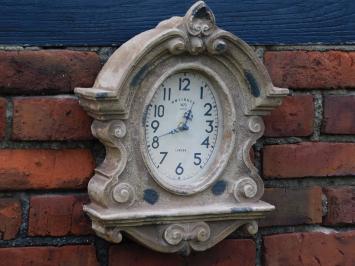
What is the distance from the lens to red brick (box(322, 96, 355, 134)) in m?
1.58

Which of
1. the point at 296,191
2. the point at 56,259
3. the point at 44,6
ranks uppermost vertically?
the point at 44,6

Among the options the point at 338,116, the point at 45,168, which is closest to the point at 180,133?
the point at 45,168

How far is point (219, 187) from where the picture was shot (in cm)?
145

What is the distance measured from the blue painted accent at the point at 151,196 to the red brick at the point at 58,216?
0.35 ft

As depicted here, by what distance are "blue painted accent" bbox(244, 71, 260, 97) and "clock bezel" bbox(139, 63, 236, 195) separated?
0.04 meters

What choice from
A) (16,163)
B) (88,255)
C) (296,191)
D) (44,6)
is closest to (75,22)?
(44,6)

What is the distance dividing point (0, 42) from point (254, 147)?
470 millimetres

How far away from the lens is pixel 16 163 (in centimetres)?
139

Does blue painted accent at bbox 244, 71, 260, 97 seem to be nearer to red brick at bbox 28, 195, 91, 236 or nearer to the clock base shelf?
the clock base shelf

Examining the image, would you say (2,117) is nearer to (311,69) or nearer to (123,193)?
(123,193)

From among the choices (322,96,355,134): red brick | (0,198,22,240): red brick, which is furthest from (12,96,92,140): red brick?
(322,96,355,134): red brick

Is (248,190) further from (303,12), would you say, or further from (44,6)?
(44,6)

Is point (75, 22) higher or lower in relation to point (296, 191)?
higher

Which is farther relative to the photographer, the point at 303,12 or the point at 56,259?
the point at 303,12
